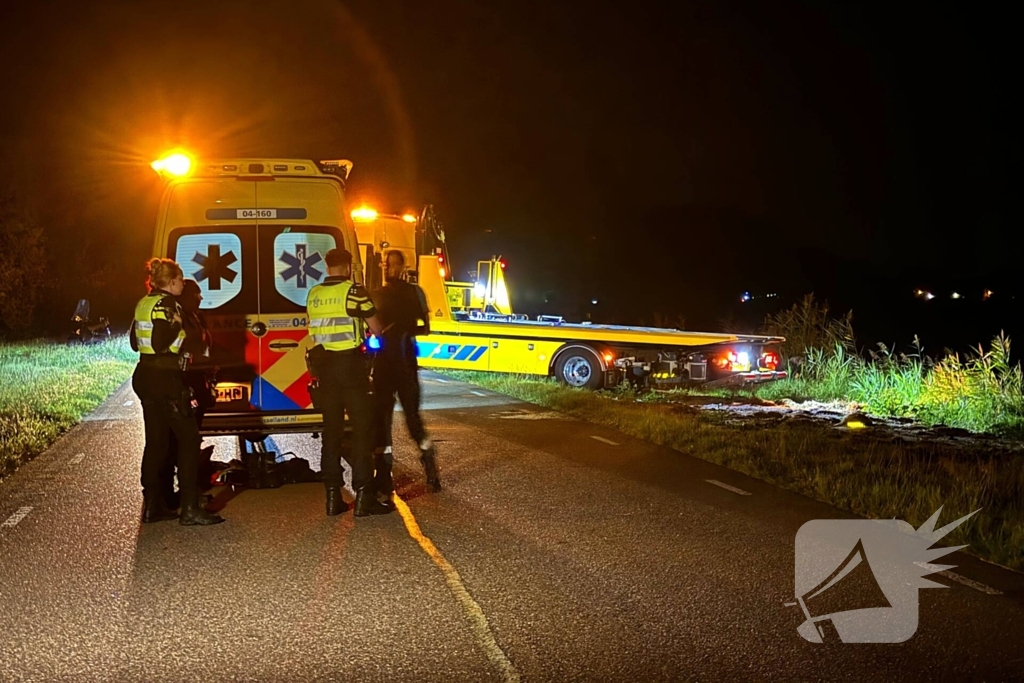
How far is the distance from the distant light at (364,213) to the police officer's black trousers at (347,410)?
9.63m

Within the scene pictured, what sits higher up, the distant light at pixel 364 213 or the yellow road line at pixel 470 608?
the distant light at pixel 364 213

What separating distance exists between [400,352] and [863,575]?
402 cm

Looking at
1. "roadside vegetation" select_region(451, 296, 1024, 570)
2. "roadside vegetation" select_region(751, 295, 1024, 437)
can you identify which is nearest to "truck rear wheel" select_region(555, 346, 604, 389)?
"roadside vegetation" select_region(451, 296, 1024, 570)

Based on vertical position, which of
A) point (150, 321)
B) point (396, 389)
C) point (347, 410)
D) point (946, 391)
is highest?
point (150, 321)

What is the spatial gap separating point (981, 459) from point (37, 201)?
32.7 meters

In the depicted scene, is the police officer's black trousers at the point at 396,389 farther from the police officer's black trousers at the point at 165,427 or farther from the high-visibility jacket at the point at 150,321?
the high-visibility jacket at the point at 150,321

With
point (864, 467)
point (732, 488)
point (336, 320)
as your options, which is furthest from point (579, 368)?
point (336, 320)

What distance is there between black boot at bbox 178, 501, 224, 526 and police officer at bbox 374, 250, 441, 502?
1578mm

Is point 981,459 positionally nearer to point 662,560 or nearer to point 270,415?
point 662,560

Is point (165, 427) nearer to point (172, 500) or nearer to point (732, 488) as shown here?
point (172, 500)

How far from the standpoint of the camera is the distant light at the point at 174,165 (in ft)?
26.2

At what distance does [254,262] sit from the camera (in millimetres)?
7949

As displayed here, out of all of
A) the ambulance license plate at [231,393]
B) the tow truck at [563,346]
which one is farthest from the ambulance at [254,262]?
the tow truck at [563,346]

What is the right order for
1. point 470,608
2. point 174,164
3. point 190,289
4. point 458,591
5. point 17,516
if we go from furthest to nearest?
point 174,164 → point 190,289 → point 17,516 → point 458,591 → point 470,608
